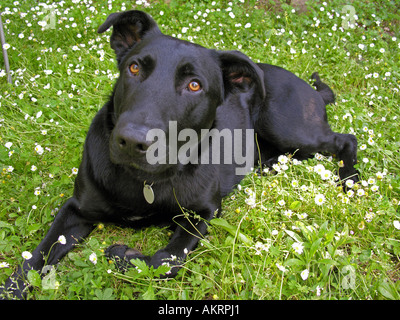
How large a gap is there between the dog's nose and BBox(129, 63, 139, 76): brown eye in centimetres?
50

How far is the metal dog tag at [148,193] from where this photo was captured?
2.60 meters

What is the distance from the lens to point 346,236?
8.81ft

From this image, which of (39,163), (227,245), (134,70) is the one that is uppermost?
(134,70)

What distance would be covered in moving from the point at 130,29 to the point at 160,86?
0.75 metres

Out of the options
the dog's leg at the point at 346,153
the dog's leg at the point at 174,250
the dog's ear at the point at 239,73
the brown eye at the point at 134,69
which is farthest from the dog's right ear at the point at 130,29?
the dog's leg at the point at 346,153

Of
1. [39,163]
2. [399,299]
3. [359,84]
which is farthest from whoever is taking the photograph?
[359,84]

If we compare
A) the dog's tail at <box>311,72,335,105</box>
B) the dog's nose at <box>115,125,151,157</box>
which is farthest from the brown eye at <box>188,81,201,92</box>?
the dog's tail at <box>311,72,335,105</box>

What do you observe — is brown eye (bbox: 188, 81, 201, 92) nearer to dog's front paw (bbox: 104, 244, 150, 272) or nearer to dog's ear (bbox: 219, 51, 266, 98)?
dog's ear (bbox: 219, 51, 266, 98)

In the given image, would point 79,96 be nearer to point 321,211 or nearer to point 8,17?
point 8,17

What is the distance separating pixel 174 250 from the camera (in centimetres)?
264

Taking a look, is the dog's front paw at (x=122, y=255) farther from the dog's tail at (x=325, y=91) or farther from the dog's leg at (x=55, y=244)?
the dog's tail at (x=325, y=91)

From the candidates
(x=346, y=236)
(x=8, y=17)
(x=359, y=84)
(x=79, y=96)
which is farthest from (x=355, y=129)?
(x=8, y=17)

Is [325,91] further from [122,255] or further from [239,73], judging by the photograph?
[122,255]

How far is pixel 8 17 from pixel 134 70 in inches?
146
